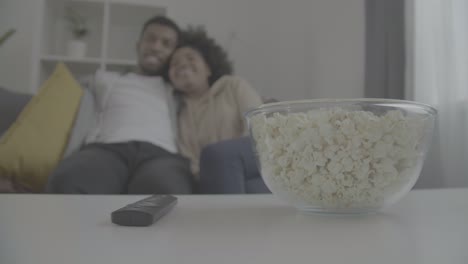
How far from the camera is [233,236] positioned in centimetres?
32

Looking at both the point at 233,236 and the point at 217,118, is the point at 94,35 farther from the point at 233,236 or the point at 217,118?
the point at 233,236

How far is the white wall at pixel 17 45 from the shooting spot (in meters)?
2.26

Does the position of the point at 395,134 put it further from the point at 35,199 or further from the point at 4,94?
the point at 4,94

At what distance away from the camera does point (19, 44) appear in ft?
7.50

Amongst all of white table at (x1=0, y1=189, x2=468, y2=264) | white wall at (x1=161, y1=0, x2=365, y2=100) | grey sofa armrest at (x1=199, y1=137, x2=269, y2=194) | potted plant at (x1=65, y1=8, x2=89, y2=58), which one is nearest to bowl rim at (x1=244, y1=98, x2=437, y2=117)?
white table at (x1=0, y1=189, x2=468, y2=264)

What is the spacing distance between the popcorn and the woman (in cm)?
98

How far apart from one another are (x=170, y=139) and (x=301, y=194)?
109cm

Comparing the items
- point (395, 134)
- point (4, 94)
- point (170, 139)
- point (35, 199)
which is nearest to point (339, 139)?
point (395, 134)

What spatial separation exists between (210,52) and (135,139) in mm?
667

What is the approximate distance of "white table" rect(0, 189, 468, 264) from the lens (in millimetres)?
252

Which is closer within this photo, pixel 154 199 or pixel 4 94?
pixel 154 199

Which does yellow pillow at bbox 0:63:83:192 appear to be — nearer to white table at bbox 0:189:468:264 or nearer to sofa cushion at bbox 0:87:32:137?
sofa cushion at bbox 0:87:32:137

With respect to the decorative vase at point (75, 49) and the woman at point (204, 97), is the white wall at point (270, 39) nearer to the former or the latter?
the decorative vase at point (75, 49)

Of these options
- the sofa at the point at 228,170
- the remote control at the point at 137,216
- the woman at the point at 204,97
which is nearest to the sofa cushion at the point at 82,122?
the sofa at the point at 228,170
